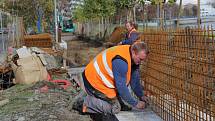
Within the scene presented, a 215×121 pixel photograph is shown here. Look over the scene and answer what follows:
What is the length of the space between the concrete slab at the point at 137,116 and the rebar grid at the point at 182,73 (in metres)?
0.12

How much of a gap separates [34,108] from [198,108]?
5344 mm

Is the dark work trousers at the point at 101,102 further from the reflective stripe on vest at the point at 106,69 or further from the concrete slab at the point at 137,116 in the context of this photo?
the concrete slab at the point at 137,116

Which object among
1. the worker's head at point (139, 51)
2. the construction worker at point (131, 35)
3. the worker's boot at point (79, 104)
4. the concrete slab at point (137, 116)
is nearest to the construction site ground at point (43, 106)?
the concrete slab at point (137, 116)

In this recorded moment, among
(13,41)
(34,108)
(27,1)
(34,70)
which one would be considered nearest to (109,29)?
(27,1)

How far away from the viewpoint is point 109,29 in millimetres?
35531

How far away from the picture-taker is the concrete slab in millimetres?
6945

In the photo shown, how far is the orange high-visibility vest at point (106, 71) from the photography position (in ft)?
19.1

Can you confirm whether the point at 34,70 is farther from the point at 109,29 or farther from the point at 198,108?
the point at 109,29

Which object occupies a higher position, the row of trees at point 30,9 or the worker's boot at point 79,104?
the row of trees at point 30,9

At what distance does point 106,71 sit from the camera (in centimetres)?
604

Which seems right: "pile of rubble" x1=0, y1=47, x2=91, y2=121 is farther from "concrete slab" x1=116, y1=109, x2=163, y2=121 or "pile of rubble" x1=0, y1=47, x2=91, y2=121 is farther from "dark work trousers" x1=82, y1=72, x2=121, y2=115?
"dark work trousers" x1=82, y1=72, x2=121, y2=115

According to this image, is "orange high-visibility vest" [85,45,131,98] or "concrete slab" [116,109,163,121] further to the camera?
"concrete slab" [116,109,163,121]

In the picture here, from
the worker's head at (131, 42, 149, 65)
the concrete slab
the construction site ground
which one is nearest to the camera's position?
the worker's head at (131, 42, 149, 65)

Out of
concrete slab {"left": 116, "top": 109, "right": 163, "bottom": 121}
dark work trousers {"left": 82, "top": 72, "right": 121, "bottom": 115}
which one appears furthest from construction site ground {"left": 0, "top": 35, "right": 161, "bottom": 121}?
dark work trousers {"left": 82, "top": 72, "right": 121, "bottom": 115}
